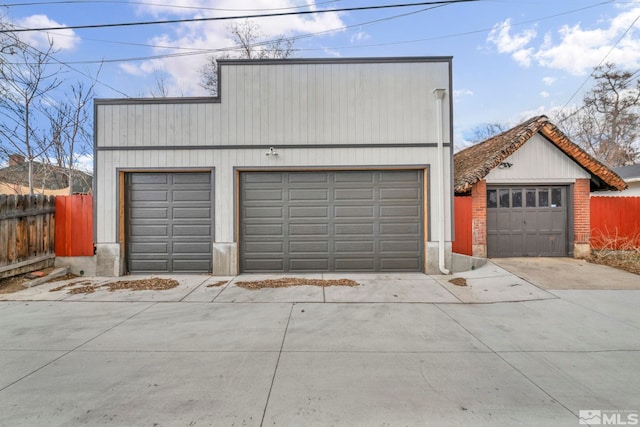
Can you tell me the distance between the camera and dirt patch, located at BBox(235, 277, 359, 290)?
6414 mm

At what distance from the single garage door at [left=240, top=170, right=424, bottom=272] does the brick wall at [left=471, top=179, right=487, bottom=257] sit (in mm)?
1920

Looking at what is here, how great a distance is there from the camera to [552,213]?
868cm

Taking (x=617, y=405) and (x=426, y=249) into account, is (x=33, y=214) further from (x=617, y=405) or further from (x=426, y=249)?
(x=617, y=405)

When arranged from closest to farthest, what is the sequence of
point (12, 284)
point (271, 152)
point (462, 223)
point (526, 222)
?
point (12, 284), point (271, 152), point (462, 223), point (526, 222)

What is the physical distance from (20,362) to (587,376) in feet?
20.3

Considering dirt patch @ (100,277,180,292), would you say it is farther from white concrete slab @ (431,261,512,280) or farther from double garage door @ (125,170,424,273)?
white concrete slab @ (431,261,512,280)

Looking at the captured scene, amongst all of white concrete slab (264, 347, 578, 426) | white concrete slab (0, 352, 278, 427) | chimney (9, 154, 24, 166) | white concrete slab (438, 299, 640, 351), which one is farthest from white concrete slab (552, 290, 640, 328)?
chimney (9, 154, 24, 166)

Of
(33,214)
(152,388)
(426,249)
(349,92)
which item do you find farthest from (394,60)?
(33,214)

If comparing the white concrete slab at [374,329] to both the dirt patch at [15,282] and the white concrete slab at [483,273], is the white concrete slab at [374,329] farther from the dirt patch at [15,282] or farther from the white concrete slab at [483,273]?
the dirt patch at [15,282]

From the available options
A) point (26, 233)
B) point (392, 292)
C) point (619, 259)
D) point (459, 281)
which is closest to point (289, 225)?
point (392, 292)

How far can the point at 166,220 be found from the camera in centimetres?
758

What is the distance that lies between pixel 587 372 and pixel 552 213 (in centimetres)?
726

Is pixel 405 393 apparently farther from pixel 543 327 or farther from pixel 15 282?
pixel 15 282

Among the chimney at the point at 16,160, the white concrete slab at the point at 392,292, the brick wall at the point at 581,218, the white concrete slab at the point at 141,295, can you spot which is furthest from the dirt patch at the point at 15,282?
the brick wall at the point at 581,218
